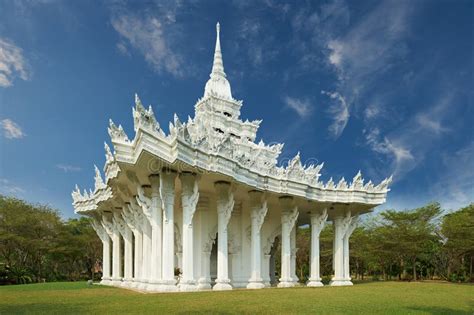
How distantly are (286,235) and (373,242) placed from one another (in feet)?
57.9

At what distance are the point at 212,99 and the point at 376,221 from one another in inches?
1059

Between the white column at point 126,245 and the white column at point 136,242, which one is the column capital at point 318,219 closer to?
the white column at point 136,242

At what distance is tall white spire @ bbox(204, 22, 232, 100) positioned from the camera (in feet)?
99.9

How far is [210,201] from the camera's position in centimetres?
2403

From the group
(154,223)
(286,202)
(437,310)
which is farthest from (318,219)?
(437,310)

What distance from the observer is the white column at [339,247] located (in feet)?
87.2

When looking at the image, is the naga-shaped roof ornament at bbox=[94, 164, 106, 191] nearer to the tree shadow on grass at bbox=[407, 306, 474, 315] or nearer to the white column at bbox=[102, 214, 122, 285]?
the white column at bbox=[102, 214, 122, 285]

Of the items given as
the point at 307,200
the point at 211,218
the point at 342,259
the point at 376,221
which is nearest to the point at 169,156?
the point at 211,218

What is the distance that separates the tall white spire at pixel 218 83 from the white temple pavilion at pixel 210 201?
81 mm

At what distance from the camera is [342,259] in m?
27.4

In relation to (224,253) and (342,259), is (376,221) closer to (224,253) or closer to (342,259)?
(342,259)

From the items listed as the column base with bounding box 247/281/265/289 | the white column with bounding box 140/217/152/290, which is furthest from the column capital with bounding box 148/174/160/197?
the column base with bounding box 247/281/265/289

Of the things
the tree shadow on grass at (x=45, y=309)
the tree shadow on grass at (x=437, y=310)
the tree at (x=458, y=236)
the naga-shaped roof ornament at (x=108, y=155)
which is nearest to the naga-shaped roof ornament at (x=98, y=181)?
the naga-shaped roof ornament at (x=108, y=155)

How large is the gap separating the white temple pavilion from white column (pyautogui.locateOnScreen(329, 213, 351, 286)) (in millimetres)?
67
